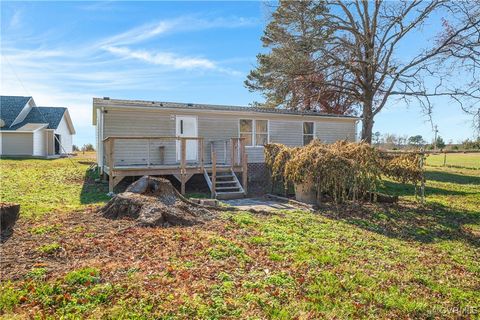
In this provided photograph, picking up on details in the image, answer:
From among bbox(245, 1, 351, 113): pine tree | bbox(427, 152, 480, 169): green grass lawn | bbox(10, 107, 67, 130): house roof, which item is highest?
bbox(245, 1, 351, 113): pine tree

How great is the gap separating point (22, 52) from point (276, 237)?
7997 millimetres

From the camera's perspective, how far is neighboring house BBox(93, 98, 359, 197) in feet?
36.9

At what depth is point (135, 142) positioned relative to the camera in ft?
41.1

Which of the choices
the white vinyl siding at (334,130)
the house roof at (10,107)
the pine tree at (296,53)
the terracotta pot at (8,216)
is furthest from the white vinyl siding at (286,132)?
the house roof at (10,107)

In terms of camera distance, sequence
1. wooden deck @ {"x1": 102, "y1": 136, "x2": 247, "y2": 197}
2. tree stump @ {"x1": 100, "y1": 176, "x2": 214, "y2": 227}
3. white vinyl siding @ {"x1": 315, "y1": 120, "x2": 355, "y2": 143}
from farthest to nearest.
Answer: white vinyl siding @ {"x1": 315, "y1": 120, "x2": 355, "y2": 143}, wooden deck @ {"x1": 102, "y1": 136, "x2": 247, "y2": 197}, tree stump @ {"x1": 100, "y1": 176, "x2": 214, "y2": 227}

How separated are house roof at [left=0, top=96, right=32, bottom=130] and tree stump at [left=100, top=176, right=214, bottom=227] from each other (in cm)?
2233

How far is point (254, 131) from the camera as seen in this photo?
1483 centimetres

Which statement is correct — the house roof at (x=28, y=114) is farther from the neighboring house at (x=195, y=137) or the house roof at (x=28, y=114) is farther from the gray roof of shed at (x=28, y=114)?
the neighboring house at (x=195, y=137)

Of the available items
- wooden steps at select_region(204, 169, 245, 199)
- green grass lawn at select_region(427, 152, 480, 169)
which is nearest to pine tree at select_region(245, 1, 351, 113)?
wooden steps at select_region(204, 169, 245, 199)

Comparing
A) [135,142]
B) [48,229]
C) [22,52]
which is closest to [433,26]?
[135,142]

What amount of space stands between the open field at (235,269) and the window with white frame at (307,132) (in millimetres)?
8581

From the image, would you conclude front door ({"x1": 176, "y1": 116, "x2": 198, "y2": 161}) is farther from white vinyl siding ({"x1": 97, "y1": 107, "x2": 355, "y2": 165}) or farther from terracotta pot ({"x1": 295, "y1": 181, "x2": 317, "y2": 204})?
terracotta pot ({"x1": 295, "y1": 181, "x2": 317, "y2": 204})

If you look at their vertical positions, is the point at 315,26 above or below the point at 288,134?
above

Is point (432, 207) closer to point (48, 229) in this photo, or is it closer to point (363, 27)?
point (48, 229)
